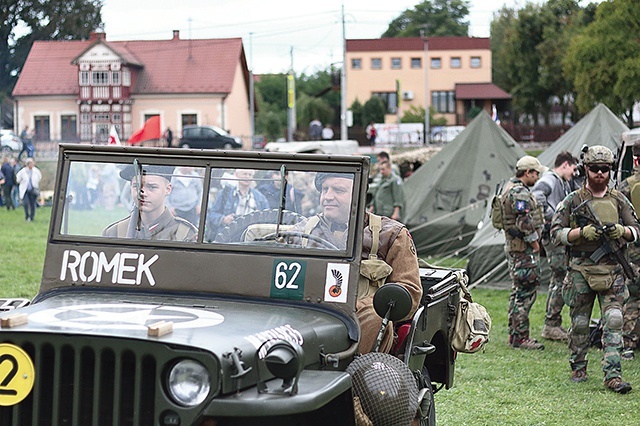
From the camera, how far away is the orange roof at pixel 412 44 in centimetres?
7662

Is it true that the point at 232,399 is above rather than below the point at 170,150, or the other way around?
below

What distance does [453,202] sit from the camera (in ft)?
65.4

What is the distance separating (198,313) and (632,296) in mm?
6815

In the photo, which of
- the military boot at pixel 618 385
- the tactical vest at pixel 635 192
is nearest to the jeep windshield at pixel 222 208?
the military boot at pixel 618 385

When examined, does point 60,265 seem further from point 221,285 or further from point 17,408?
point 17,408

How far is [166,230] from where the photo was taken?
6.02 meters

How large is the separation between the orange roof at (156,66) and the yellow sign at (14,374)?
190 feet

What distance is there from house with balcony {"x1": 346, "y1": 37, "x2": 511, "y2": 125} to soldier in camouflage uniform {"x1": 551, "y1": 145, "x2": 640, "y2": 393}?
6732 centimetres

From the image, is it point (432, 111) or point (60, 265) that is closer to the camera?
point (60, 265)

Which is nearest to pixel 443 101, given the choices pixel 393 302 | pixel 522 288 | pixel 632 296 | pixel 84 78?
pixel 84 78

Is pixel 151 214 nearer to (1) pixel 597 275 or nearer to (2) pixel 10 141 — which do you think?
(1) pixel 597 275

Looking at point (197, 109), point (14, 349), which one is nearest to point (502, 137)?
point (14, 349)

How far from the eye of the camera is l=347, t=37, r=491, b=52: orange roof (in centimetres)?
7662

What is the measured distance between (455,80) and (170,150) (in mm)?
73147
